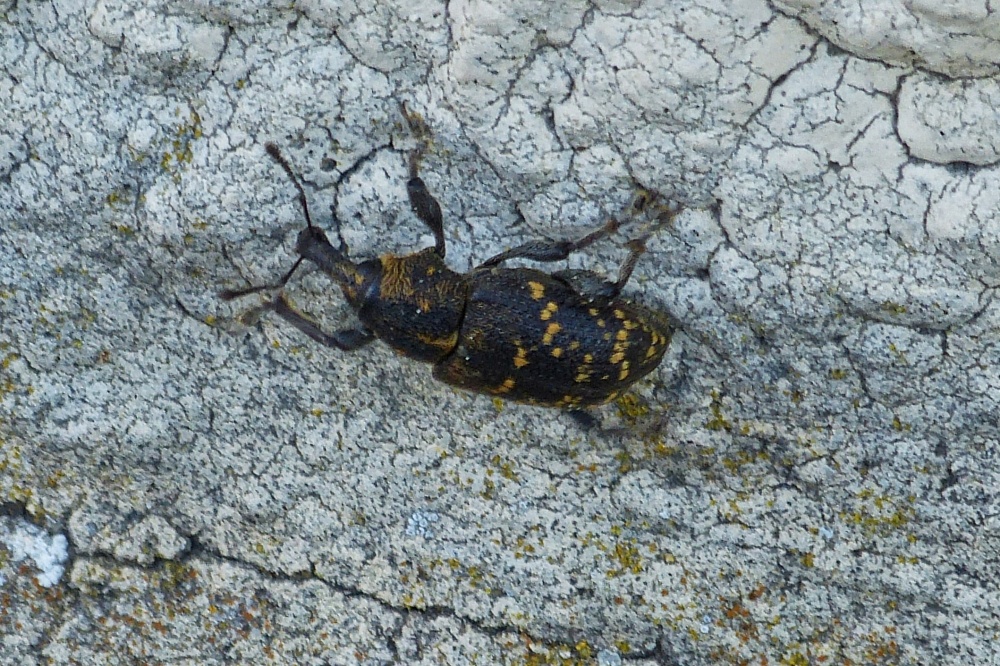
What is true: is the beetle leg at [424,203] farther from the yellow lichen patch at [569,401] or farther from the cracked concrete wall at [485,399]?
the yellow lichen patch at [569,401]

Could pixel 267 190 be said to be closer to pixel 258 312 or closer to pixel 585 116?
pixel 258 312

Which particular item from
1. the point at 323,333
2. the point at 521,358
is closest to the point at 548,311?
the point at 521,358

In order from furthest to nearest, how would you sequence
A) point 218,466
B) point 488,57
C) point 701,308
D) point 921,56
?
point 218,466 < point 701,308 < point 488,57 < point 921,56

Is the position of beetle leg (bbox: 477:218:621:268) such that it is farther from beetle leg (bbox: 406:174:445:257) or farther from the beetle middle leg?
the beetle middle leg

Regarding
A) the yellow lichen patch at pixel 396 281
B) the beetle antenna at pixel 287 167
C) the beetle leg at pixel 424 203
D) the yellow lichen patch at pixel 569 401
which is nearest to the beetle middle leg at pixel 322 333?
the yellow lichen patch at pixel 396 281

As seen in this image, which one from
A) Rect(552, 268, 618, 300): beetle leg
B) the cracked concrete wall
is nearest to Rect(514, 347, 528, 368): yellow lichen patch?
Rect(552, 268, 618, 300): beetle leg

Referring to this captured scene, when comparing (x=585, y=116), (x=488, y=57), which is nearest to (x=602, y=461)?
(x=585, y=116)
